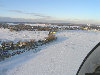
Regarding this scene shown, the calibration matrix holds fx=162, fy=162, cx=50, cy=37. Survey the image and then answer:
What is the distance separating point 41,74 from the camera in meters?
13.0

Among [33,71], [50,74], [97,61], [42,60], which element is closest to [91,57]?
[97,61]

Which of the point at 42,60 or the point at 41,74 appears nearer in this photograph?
the point at 41,74

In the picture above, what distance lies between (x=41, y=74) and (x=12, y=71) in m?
2.68

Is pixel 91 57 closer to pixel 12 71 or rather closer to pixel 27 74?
pixel 27 74

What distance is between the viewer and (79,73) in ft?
2.64

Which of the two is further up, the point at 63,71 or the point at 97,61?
the point at 97,61

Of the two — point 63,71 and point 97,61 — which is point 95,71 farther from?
point 63,71

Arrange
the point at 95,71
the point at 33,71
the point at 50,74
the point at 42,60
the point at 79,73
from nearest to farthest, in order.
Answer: the point at 95,71, the point at 79,73, the point at 50,74, the point at 33,71, the point at 42,60

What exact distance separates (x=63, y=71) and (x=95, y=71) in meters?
13.0

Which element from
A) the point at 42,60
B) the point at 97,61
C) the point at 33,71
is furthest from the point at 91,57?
the point at 42,60

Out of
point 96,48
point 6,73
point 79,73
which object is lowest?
point 6,73

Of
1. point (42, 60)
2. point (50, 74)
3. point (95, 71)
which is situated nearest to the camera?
point (95, 71)

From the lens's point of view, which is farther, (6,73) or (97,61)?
(6,73)

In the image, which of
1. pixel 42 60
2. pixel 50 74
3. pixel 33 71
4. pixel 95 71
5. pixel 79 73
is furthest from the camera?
pixel 42 60
